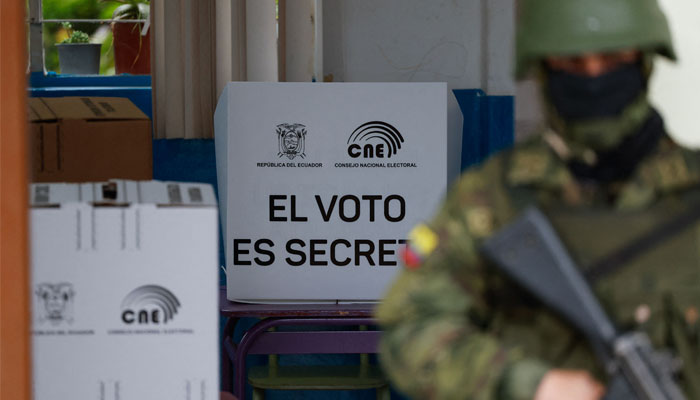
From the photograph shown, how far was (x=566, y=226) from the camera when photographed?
1404mm

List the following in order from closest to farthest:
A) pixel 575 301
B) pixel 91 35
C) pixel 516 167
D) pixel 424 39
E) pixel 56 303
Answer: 1. pixel 575 301
2. pixel 516 167
3. pixel 56 303
4. pixel 424 39
5. pixel 91 35

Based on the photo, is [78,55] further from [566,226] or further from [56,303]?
[566,226]

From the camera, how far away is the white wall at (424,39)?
13.1ft

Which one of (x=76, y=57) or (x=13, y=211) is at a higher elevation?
(x=76, y=57)

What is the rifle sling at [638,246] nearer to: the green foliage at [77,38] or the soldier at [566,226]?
the soldier at [566,226]

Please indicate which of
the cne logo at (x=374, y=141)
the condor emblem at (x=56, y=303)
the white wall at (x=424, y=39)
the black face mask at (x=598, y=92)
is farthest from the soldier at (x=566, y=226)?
the white wall at (x=424, y=39)

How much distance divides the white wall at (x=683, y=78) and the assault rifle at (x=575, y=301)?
83cm

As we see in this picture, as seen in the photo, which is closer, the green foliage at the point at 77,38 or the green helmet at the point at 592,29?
the green helmet at the point at 592,29

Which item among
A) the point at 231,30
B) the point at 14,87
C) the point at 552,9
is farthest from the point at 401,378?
the point at 231,30

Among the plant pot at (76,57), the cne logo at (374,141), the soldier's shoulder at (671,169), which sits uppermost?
the plant pot at (76,57)

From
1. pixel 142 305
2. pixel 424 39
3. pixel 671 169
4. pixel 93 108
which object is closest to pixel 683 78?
pixel 671 169

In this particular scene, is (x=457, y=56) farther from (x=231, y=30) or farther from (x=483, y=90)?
(x=231, y=30)

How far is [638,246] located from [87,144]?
1.83 m

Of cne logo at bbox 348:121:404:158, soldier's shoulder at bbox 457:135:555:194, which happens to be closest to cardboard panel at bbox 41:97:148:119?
cne logo at bbox 348:121:404:158
